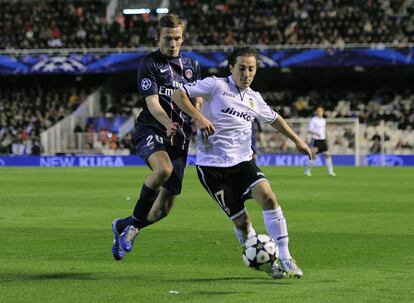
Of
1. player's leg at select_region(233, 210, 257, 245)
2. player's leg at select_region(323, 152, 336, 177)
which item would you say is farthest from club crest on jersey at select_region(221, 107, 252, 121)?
player's leg at select_region(323, 152, 336, 177)

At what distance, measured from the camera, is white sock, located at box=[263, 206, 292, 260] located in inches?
319

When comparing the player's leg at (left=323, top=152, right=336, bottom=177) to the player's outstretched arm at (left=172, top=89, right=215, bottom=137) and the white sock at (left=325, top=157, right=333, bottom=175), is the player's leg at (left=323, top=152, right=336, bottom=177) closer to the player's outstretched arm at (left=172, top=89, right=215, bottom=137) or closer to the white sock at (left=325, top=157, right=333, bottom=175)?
the white sock at (left=325, top=157, right=333, bottom=175)

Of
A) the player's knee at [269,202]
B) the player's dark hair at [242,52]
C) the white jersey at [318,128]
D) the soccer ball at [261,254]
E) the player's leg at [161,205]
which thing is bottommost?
the white jersey at [318,128]

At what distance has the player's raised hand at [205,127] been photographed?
7746mm

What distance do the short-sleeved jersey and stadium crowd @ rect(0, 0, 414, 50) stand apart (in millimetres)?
32932

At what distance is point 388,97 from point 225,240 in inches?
1354

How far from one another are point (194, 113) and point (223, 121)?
480 mm

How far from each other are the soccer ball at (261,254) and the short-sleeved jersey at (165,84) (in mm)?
1689

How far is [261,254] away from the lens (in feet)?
26.0

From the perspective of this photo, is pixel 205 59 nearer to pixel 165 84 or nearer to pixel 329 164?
pixel 329 164

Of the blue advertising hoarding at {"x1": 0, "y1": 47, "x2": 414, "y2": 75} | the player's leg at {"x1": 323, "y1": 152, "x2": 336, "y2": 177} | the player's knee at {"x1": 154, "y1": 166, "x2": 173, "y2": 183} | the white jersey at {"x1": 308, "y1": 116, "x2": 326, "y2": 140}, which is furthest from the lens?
the blue advertising hoarding at {"x1": 0, "y1": 47, "x2": 414, "y2": 75}

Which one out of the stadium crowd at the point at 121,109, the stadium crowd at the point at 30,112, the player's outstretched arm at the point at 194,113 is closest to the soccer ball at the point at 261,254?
the player's outstretched arm at the point at 194,113

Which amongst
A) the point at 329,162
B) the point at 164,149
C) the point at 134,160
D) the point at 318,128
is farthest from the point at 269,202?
the point at 134,160

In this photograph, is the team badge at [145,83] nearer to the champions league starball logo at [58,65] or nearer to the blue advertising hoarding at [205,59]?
the blue advertising hoarding at [205,59]
